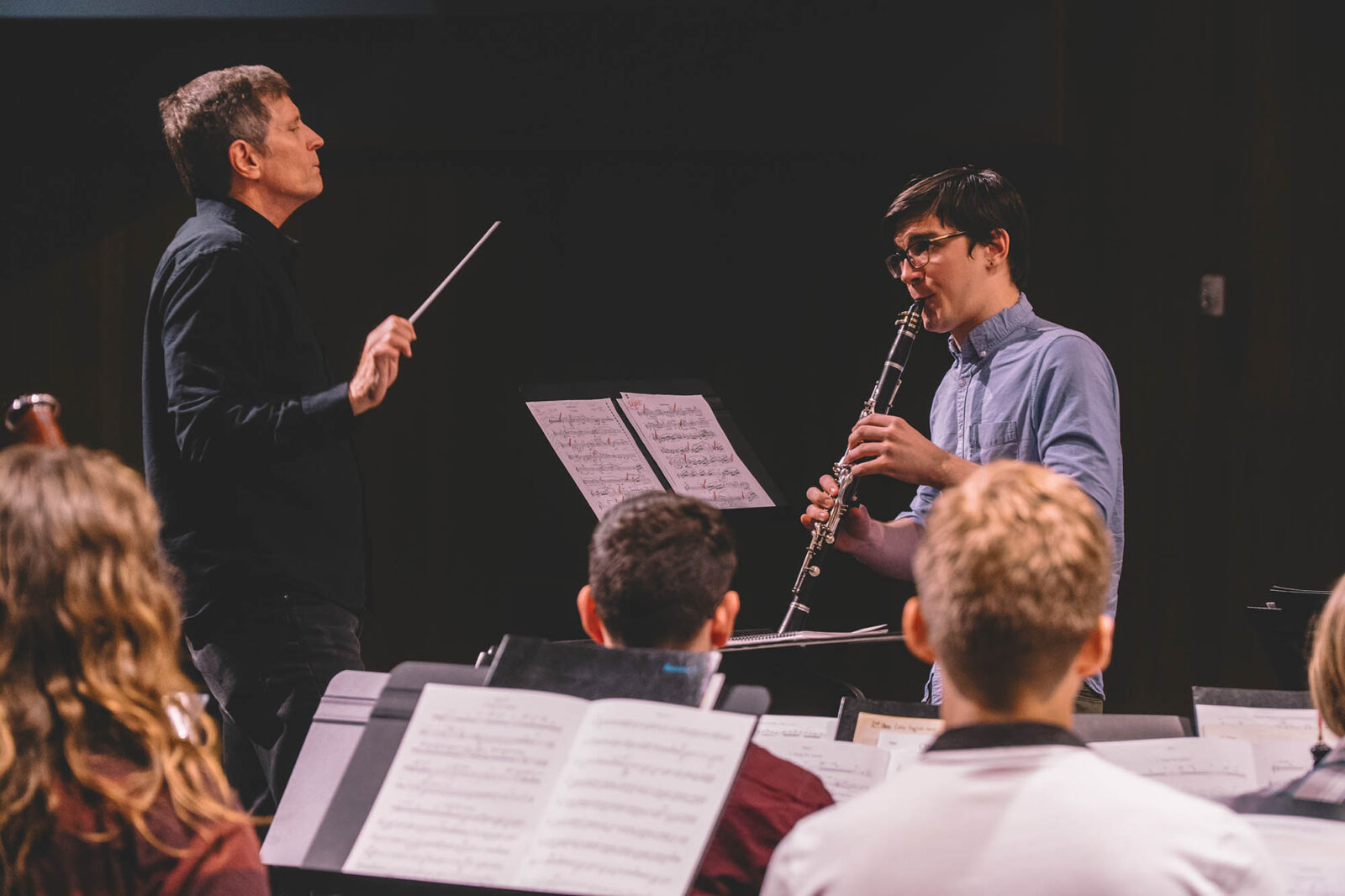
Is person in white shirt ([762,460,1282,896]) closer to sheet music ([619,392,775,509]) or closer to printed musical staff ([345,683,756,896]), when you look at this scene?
printed musical staff ([345,683,756,896])

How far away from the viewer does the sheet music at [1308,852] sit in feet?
4.27

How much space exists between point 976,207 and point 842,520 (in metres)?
0.70

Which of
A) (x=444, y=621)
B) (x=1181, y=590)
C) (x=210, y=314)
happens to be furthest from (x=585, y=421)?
(x=1181, y=590)

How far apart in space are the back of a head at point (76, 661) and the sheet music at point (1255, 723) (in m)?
1.28

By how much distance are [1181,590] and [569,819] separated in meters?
2.45

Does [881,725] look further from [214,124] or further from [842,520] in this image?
[214,124]

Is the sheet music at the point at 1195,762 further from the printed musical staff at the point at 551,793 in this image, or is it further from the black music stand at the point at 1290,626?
the printed musical staff at the point at 551,793

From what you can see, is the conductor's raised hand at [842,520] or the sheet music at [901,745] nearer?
the sheet music at [901,745]

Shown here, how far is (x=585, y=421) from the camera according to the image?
111 inches

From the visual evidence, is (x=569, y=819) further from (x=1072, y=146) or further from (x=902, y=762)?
(x=1072, y=146)

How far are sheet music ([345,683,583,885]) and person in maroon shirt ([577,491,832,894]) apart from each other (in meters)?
0.14

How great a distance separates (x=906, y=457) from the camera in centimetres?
250

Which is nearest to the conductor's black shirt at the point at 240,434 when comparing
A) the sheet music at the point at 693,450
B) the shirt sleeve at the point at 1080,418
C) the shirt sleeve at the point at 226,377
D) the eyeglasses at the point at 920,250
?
the shirt sleeve at the point at 226,377

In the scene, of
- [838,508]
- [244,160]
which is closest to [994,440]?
[838,508]
